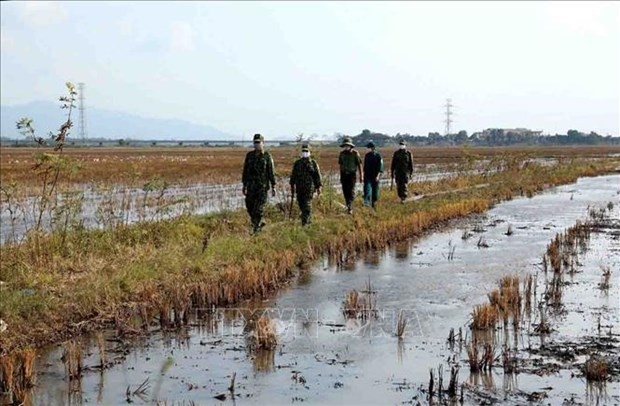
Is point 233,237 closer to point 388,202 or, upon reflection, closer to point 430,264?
point 430,264

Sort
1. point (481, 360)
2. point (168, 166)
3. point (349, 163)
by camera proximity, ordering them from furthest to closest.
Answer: point (168, 166)
point (349, 163)
point (481, 360)

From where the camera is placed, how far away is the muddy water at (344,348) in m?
5.80

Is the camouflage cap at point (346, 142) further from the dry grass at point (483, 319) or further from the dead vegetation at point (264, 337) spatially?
the dead vegetation at point (264, 337)

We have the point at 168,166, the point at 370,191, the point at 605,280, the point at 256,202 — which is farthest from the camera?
the point at 168,166

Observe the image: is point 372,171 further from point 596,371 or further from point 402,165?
point 596,371

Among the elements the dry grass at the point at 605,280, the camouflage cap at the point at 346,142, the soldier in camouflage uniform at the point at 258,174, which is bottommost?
the dry grass at the point at 605,280

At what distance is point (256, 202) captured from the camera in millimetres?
12500

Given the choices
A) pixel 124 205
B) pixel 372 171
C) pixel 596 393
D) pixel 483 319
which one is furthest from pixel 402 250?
pixel 596 393

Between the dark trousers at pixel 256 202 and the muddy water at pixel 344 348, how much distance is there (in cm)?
169

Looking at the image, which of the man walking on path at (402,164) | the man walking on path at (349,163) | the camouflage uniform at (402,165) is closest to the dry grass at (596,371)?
the man walking on path at (349,163)

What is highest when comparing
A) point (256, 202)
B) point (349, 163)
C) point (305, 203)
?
point (349, 163)

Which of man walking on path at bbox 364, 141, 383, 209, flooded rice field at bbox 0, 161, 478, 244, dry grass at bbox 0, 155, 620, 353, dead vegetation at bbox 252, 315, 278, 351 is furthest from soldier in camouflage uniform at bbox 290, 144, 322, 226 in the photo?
dead vegetation at bbox 252, 315, 278, 351

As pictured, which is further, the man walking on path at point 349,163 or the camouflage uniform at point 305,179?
the man walking on path at point 349,163

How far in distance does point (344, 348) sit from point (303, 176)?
22.1 ft
